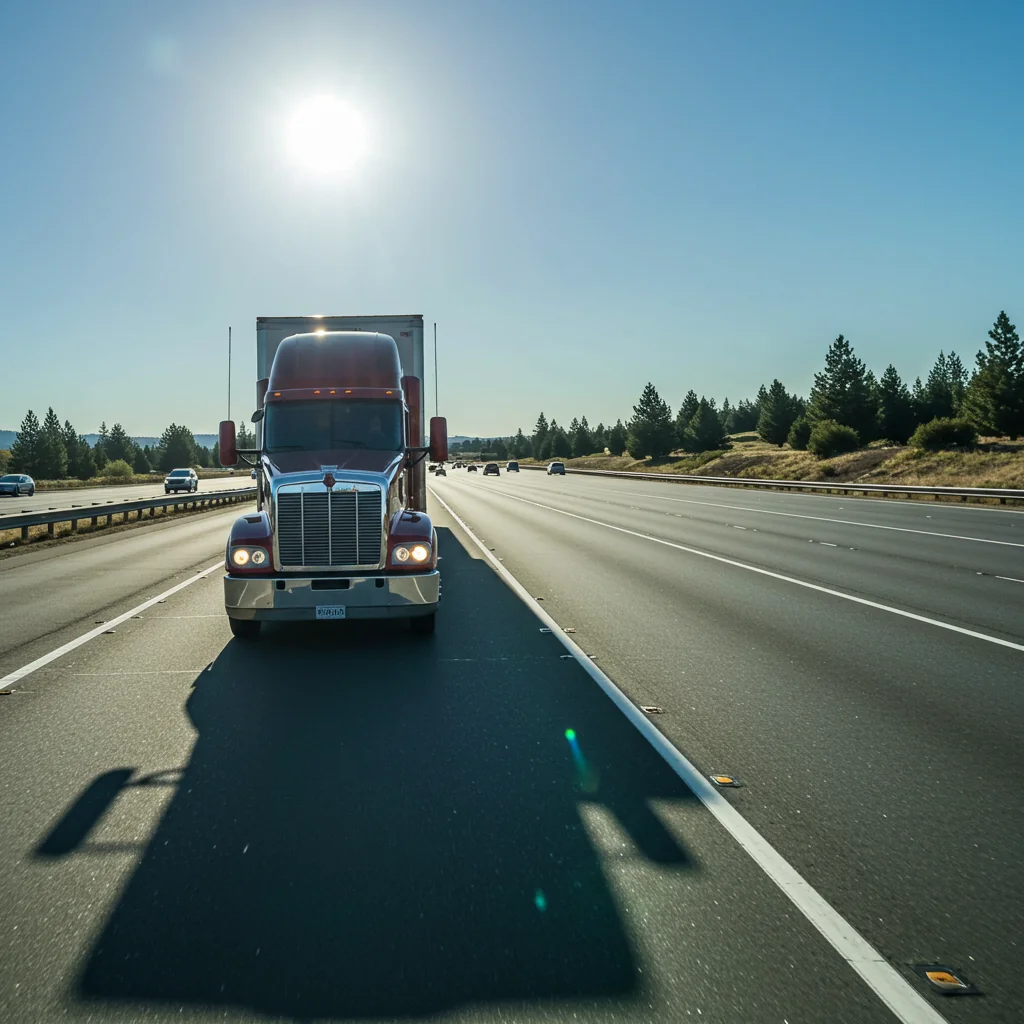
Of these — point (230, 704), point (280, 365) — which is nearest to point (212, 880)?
point (230, 704)

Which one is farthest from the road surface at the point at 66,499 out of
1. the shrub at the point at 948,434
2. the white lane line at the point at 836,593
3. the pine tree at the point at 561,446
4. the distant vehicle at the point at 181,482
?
the pine tree at the point at 561,446

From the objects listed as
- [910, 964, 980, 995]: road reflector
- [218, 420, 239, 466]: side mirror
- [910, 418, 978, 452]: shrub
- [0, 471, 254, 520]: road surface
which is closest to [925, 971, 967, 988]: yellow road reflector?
[910, 964, 980, 995]: road reflector

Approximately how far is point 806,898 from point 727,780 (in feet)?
4.71

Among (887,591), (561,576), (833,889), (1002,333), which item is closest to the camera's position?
(833,889)

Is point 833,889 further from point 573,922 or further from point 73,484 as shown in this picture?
point 73,484

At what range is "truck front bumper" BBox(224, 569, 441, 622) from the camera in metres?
8.80

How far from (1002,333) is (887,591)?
8191 centimetres

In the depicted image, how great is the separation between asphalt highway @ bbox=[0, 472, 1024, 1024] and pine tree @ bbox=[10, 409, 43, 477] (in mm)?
143008

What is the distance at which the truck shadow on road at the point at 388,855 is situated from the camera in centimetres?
316

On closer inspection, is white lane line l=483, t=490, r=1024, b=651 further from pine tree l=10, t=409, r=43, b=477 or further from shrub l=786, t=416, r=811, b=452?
pine tree l=10, t=409, r=43, b=477

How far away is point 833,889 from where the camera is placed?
12.5 ft

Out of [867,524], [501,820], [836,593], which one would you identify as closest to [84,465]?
[867,524]

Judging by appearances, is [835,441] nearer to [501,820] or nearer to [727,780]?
[727,780]

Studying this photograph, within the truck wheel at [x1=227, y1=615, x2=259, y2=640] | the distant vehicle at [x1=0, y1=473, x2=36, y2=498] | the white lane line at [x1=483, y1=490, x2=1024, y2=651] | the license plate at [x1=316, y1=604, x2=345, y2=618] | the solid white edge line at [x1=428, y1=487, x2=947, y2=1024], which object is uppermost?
the distant vehicle at [x1=0, y1=473, x2=36, y2=498]
